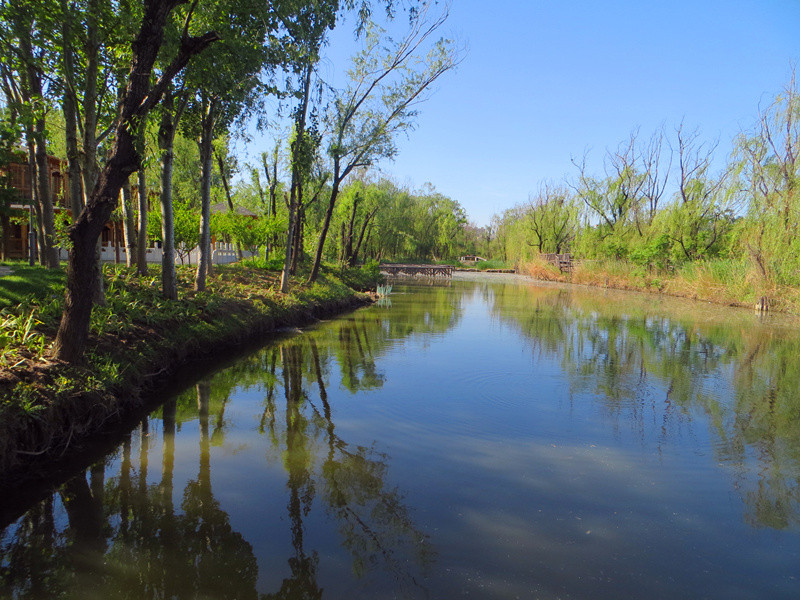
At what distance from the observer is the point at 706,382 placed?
957cm

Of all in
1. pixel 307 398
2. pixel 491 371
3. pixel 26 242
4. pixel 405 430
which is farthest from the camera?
pixel 26 242

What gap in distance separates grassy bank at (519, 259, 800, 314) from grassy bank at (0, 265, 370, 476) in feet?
68.3

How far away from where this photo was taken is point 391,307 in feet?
73.6

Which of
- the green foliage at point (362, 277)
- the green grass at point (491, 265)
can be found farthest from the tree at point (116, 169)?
the green grass at point (491, 265)

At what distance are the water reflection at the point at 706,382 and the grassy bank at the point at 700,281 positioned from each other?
294 centimetres

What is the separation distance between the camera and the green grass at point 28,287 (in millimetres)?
7625

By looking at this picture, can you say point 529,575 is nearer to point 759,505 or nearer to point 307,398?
point 759,505

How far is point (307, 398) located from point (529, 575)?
204 inches

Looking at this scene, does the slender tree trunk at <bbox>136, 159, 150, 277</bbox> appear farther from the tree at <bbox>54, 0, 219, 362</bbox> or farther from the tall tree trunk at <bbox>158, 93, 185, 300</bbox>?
the tree at <bbox>54, 0, 219, 362</bbox>

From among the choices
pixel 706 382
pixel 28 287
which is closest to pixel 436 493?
pixel 706 382

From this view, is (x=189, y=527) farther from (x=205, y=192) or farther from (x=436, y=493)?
(x=205, y=192)

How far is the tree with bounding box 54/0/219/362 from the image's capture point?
18.7 ft

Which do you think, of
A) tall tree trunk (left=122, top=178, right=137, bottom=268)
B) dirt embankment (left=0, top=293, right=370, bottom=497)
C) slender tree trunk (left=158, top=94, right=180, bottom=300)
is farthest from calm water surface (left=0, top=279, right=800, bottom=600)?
tall tree trunk (left=122, top=178, right=137, bottom=268)

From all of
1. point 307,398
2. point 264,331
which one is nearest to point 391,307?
point 264,331
